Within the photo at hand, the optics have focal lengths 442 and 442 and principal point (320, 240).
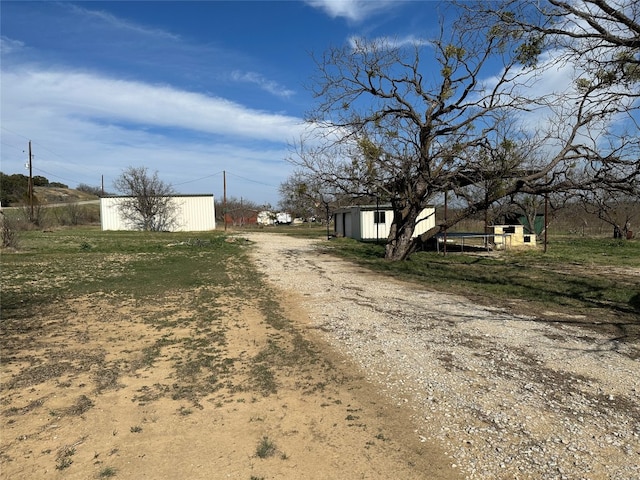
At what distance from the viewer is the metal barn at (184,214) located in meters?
41.2

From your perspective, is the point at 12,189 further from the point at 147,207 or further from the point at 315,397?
the point at 315,397

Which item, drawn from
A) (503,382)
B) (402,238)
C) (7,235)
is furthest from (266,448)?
(7,235)

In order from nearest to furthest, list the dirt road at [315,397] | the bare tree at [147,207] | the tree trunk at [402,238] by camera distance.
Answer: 1. the dirt road at [315,397]
2. the tree trunk at [402,238]
3. the bare tree at [147,207]

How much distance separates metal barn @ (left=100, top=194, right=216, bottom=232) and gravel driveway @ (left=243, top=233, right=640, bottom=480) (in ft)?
123

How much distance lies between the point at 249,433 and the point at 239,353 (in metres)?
1.84

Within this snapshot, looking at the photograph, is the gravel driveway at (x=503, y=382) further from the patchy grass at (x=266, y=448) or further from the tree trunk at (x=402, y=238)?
the tree trunk at (x=402, y=238)

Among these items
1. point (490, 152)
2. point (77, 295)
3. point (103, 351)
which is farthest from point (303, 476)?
point (490, 152)

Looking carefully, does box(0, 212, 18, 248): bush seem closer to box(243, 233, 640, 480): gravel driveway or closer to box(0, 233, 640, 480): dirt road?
box(0, 233, 640, 480): dirt road

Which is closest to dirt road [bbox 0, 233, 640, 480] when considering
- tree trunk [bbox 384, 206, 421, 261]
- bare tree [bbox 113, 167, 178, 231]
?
tree trunk [bbox 384, 206, 421, 261]

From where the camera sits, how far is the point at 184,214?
4269cm

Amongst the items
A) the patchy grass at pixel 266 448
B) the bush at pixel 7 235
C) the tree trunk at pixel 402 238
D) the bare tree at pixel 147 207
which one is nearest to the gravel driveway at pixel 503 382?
the patchy grass at pixel 266 448

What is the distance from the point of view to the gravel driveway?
2871 mm

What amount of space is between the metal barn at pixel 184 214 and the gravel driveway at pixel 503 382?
37.3 metres

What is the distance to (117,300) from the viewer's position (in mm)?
7996
